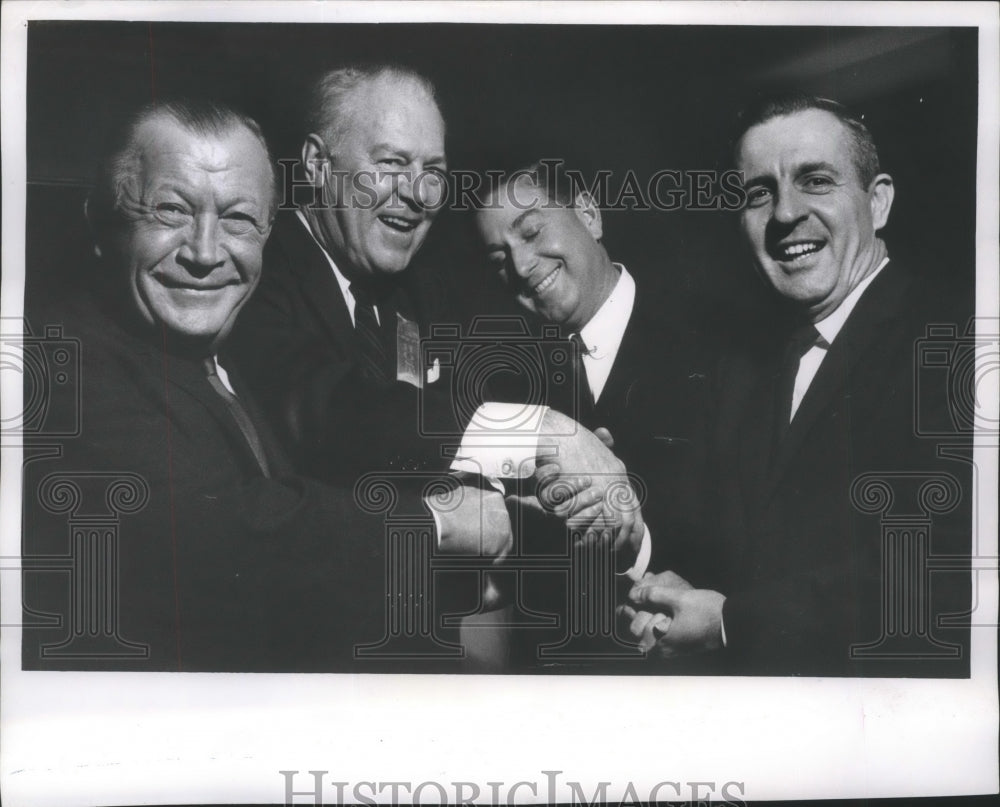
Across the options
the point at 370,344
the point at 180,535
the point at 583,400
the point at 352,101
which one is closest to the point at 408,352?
the point at 370,344

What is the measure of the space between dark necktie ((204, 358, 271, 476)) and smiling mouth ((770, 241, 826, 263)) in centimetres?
159

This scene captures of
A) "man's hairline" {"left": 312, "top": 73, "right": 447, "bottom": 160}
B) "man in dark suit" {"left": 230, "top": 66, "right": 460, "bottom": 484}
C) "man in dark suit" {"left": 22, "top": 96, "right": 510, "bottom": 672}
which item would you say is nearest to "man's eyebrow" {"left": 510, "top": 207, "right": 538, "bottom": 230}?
"man in dark suit" {"left": 230, "top": 66, "right": 460, "bottom": 484}

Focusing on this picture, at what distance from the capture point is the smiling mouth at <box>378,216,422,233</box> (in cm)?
279

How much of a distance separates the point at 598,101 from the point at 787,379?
3.21 ft

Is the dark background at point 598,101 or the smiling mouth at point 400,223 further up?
the dark background at point 598,101

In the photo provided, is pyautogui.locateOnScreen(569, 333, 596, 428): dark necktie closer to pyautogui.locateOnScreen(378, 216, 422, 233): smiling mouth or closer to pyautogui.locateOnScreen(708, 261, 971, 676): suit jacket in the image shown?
pyautogui.locateOnScreen(708, 261, 971, 676): suit jacket

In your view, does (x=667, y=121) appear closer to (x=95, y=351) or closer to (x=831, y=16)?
(x=831, y=16)

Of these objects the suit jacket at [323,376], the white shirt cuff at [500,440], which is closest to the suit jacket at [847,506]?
the white shirt cuff at [500,440]

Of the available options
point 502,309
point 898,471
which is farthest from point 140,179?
point 898,471

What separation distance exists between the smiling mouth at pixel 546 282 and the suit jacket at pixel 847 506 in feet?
1.89

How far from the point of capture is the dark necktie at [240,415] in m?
2.78

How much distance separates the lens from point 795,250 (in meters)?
2.80

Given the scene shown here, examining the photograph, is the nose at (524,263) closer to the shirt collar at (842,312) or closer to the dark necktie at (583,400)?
the dark necktie at (583,400)

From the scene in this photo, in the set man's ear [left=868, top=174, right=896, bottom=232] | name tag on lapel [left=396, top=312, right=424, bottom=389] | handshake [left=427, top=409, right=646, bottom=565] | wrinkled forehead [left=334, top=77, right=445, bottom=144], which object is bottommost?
handshake [left=427, top=409, right=646, bottom=565]
